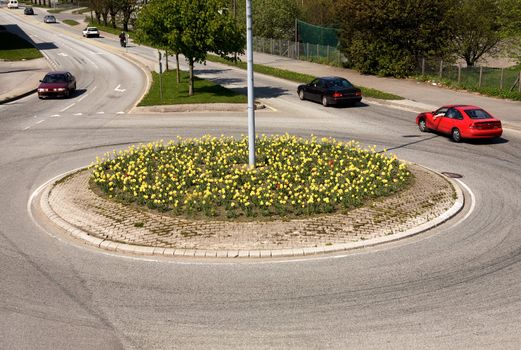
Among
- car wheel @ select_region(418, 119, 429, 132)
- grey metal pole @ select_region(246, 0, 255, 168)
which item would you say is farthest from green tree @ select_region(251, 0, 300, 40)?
grey metal pole @ select_region(246, 0, 255, 168)

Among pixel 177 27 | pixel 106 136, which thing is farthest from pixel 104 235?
pixel 177 27

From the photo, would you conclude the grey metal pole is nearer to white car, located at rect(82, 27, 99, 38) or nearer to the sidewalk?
the sidewalk

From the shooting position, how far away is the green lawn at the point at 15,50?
5353 centimetres

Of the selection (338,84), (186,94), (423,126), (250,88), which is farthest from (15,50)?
(250,88)

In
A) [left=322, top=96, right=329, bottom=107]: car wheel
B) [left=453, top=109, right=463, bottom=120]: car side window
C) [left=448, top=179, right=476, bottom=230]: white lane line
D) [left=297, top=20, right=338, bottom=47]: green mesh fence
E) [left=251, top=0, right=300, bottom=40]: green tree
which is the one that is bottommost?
[left=448, top=179, right=476, bottom=230]: white lane line

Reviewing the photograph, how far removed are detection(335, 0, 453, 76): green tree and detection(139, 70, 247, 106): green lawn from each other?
12.2 m

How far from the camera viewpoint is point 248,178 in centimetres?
1511

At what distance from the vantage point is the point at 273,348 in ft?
25.6

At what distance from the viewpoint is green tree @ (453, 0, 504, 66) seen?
40309 millimetres

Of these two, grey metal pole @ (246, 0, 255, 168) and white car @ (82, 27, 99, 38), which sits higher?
white car @ (82, 27, 99, 38)

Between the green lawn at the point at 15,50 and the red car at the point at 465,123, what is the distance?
43.9 metres

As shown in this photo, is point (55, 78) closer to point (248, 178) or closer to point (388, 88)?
point (388, 88)

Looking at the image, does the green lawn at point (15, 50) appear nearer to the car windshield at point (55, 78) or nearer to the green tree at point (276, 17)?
the car windshield at point (55, 78)

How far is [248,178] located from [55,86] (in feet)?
73.3
